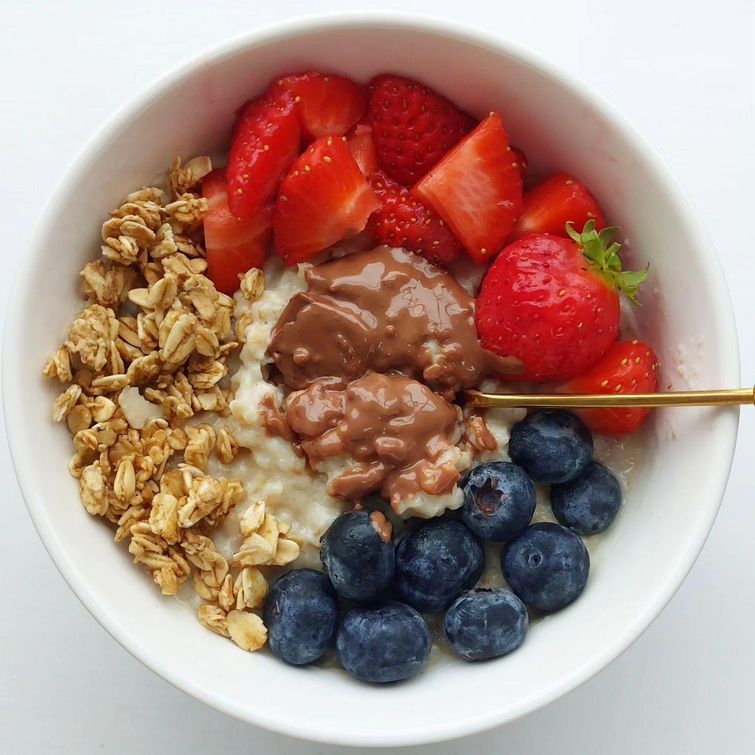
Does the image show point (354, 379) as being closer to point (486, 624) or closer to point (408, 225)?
point (408, 225)

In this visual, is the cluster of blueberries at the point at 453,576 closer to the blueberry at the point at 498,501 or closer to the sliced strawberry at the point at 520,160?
the blueberry at the point at 498,501

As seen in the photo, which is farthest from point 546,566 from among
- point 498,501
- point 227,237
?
point 227,237

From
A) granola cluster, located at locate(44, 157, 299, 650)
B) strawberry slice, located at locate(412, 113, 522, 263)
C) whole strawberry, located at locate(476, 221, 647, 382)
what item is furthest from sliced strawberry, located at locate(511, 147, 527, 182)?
granola cluster, located at locate(44, 157, 299, 650)

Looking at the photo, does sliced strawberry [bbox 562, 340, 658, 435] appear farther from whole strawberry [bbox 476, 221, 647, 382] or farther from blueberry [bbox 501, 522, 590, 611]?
blueberry [bbox 501, 522, 590, 611]

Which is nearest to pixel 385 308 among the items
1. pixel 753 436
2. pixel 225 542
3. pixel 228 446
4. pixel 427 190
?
pixel 427 190

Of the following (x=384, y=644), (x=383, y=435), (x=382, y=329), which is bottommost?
(x=384, y=644)

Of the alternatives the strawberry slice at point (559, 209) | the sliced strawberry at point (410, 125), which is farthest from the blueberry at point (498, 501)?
the sliced strawberry at point (410, 125)

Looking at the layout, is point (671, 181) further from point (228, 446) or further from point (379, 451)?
point (228, 446)
